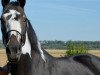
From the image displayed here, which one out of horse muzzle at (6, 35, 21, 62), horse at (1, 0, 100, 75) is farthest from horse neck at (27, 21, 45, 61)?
horse muzzle at (6, 35, 21, 62)

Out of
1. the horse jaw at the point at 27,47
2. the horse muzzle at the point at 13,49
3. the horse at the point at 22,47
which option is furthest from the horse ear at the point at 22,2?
the horse muzzle at the point at 13,49

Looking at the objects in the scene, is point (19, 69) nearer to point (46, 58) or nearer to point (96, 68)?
point (46, 58)

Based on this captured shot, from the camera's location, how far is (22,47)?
570 centimetres

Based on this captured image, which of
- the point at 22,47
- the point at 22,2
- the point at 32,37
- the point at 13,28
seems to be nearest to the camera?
the point at 13,28

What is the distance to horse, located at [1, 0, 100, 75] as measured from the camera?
5.41 meters

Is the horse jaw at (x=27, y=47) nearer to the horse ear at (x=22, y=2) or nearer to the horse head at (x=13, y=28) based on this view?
the horse head at (x=13, y=28)

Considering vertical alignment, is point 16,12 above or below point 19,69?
above

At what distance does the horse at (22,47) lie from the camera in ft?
17.7

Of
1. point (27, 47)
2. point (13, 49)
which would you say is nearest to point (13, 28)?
point (13, 49)

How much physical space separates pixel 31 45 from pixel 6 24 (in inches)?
27.5

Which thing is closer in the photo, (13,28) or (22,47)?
(13,28)

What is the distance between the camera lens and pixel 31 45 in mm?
6039

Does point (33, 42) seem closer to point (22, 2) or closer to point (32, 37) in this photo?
point (32, 37)

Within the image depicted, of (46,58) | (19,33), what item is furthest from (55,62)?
(19,33)
